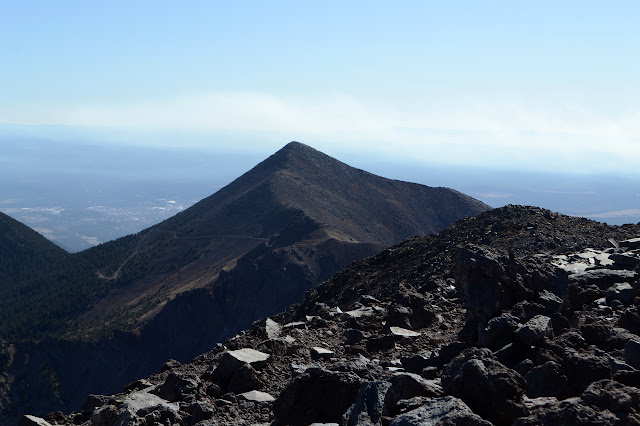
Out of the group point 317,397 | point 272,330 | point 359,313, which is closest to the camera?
point 317,397

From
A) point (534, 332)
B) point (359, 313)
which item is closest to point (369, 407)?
point (534, 332)

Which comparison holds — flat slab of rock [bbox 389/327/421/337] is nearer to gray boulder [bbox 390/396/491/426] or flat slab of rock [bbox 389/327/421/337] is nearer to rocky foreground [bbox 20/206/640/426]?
rocky foreground [bbox 20/206/640/426]

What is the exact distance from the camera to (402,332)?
1260 cm

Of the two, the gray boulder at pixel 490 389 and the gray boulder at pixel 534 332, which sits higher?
the gray boulder at pixel 534 332

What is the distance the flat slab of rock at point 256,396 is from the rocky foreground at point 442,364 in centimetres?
8

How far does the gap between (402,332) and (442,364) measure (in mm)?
2956

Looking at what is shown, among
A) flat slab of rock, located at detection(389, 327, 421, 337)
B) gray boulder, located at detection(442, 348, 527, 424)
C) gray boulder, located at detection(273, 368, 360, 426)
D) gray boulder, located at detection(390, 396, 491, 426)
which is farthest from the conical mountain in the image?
gray boulder, located at detection(390, 396, 491, 426)

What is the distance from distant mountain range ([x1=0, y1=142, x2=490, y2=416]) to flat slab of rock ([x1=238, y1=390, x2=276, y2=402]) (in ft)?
193

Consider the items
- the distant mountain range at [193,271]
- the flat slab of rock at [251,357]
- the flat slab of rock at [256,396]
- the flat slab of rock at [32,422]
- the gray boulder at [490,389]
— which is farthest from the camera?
the distant mountain range at [193,271]

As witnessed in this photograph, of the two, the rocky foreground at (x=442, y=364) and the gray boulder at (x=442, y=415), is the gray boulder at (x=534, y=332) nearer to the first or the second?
the rocky foreground at (x=442, y=364)

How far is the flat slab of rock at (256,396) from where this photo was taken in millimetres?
9406

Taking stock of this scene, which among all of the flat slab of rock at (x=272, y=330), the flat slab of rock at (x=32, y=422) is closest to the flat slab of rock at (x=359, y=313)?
the flat slab of rock at (x=272, y=330)

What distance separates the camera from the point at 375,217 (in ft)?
350

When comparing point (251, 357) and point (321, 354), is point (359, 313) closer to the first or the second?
point (321, 354)
